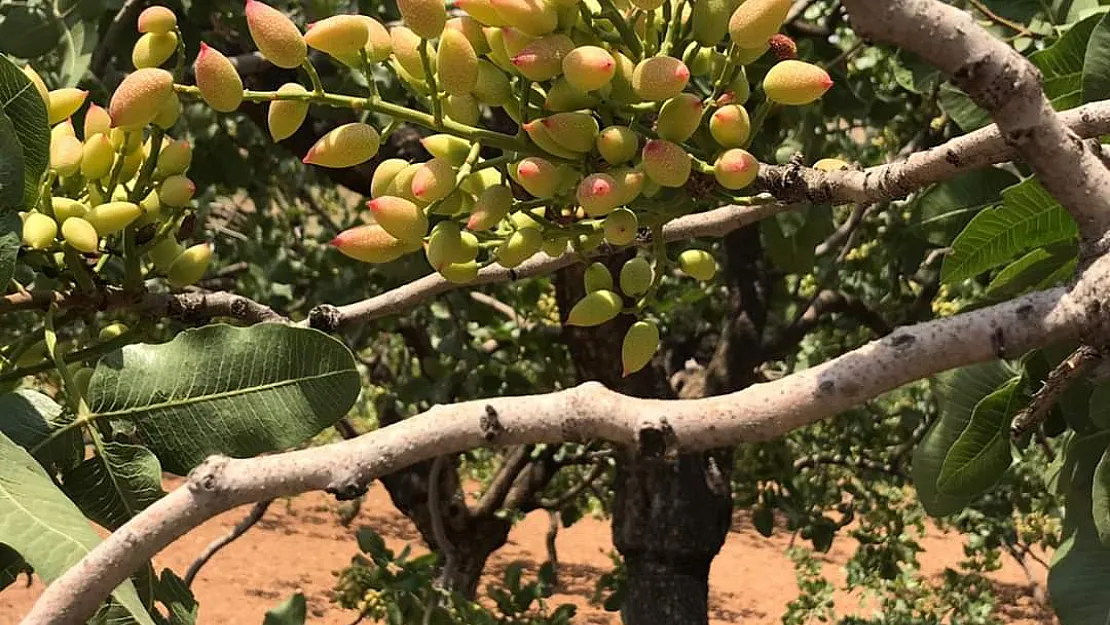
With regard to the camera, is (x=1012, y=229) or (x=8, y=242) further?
(x=1012, y=229)

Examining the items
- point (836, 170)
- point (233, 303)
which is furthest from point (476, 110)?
point (233, 303)

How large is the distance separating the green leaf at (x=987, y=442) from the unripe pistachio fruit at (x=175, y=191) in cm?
72

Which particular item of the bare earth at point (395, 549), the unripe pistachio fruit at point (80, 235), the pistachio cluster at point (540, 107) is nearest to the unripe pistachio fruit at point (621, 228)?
the pistachio cluster at point (540, 107)

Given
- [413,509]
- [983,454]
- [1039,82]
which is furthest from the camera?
[413,509]

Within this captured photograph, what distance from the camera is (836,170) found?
817mm

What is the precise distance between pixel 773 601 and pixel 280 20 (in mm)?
6984

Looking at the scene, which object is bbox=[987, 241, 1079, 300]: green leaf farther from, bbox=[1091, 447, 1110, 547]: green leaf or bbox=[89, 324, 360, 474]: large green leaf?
bbox=[89, 324, 360, 474]: large green leaf

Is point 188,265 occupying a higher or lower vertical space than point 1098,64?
lower

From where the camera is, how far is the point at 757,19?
0.69 metres

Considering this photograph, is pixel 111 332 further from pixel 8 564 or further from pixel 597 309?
pixel 597 309

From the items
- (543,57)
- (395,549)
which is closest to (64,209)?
(543,57)

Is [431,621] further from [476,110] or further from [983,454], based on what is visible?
[476,110]

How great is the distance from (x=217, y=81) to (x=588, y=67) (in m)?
0.25

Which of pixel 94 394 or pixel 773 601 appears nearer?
pixel 94 394
